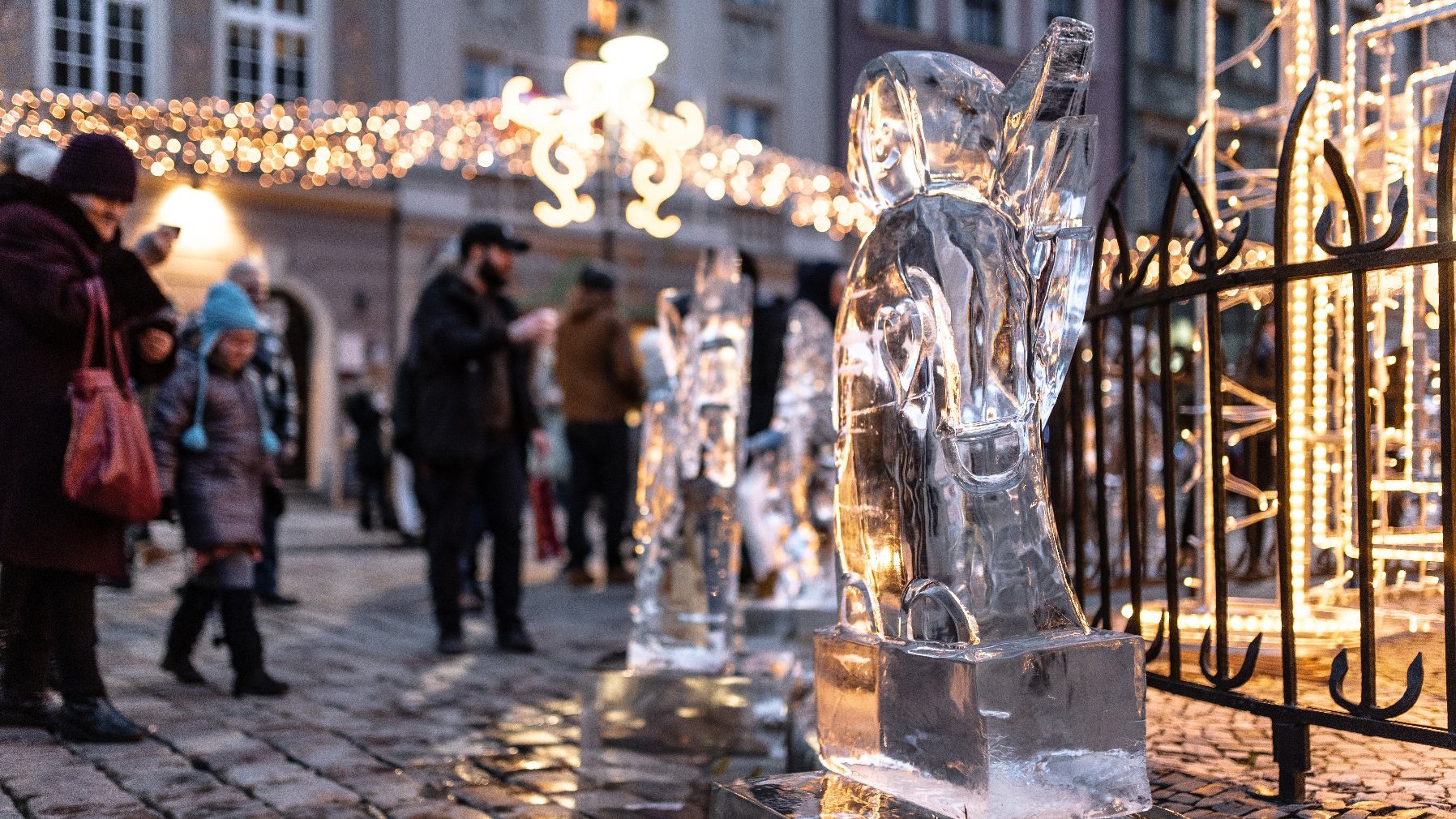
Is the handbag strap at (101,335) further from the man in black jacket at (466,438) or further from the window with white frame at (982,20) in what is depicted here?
the window with white frame at (982,20)

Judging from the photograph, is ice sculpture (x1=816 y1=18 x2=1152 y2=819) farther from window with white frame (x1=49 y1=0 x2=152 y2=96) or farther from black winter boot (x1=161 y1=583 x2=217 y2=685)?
window with white frame (x1=49 y1=0 x2=152 y2=96)

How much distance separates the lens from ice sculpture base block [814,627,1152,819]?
2.12 metres

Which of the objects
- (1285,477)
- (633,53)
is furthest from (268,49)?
(1285,477)

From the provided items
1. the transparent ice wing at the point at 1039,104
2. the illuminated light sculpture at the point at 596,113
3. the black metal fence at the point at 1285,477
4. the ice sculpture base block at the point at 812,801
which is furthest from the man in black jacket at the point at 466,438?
the illuminated light sculpture at the point at 596,113

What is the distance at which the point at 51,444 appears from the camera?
3.62m

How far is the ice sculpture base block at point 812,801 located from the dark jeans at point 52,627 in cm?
211

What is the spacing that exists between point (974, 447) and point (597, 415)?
19.4 feet

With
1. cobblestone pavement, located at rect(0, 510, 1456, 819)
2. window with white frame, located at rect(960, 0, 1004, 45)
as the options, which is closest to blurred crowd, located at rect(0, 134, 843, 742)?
cobblestone pavement, located at rect(0, 510, 1456, 819)

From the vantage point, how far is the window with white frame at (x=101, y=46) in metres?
16.9

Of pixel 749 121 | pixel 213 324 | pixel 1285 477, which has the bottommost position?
pixel 1285 477

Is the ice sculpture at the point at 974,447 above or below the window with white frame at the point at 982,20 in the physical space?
below

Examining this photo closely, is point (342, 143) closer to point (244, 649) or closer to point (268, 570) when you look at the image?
point (268, 570)

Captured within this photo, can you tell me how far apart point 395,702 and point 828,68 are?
2061cm

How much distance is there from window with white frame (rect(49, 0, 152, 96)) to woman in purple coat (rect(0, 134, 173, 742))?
14.5 m
